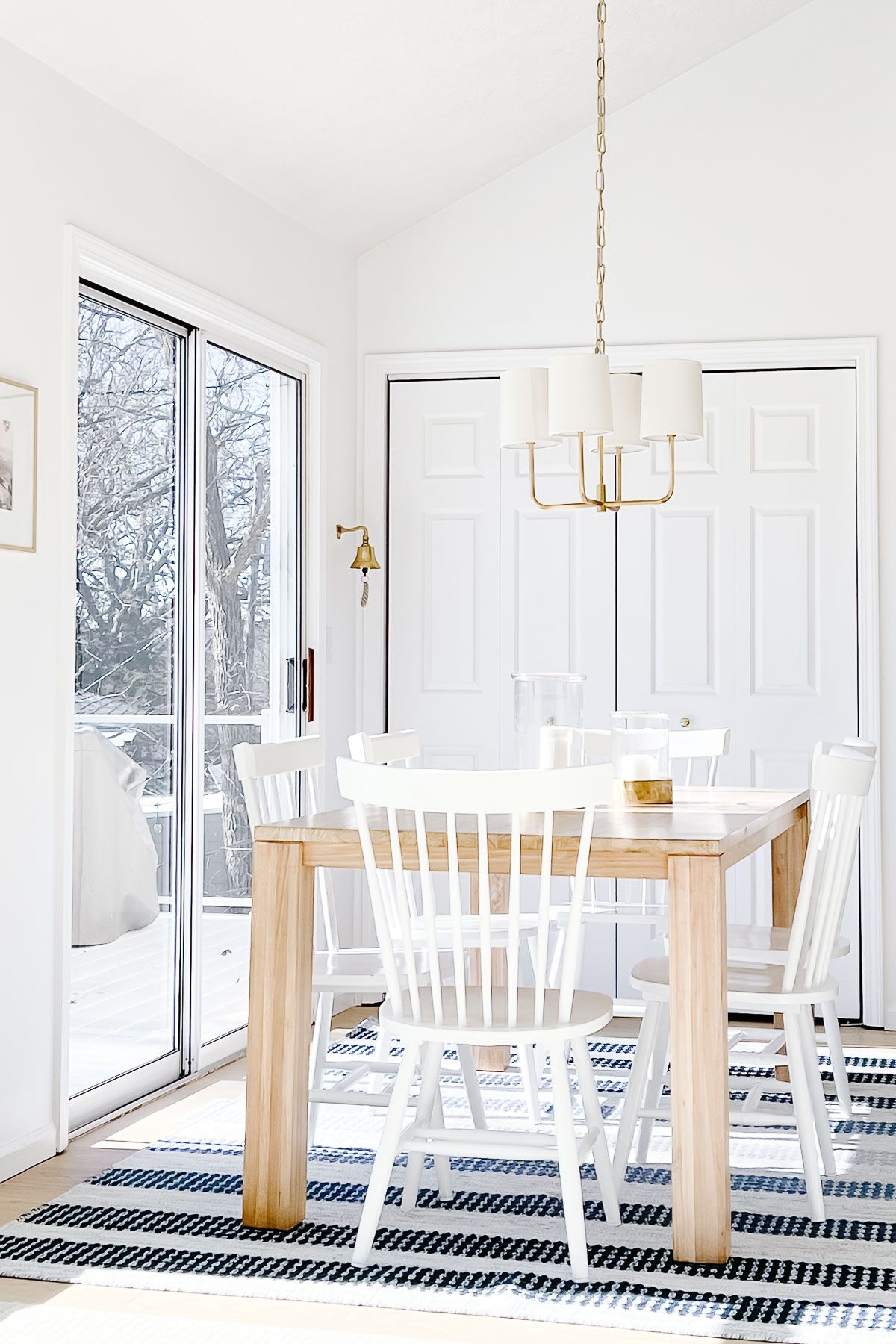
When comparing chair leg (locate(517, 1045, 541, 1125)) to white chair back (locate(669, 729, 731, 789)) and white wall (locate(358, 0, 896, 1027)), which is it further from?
white wall (locate(358, 0, 896, 1027))

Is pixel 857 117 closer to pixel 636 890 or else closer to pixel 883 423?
pixel 883 423

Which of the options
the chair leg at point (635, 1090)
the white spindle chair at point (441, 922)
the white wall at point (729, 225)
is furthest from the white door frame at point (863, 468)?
the chair leg at point (635, 1090)

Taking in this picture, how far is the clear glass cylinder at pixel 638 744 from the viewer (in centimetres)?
325

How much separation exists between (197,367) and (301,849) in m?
1.82

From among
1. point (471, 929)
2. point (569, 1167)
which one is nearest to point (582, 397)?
point (471, 929)

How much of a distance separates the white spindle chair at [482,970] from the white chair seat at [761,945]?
0.61m

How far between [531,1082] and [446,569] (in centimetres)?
209

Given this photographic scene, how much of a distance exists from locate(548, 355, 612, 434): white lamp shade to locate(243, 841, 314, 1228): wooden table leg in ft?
3.30

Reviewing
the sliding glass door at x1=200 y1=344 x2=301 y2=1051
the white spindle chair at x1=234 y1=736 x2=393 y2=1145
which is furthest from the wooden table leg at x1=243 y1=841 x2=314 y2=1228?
the sliding glass door at x1=200 y1=344 x2=301 y2=1051

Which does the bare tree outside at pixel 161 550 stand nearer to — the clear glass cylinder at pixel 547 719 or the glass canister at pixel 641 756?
the clear glass cylinder at pixel 547 719

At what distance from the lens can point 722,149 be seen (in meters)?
4.82

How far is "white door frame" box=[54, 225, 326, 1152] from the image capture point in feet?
10.9

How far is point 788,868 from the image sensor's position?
388cm

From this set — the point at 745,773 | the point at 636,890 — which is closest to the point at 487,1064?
the point at 636,890
